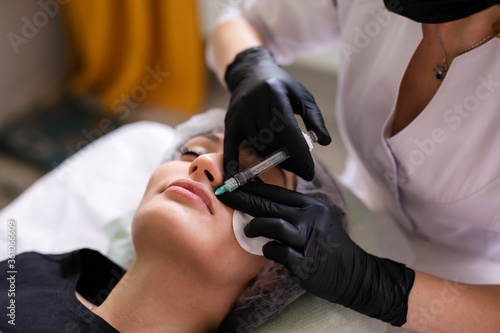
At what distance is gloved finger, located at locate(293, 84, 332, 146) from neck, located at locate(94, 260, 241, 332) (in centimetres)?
42

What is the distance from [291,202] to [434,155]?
38 centimetres

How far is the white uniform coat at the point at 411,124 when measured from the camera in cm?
107

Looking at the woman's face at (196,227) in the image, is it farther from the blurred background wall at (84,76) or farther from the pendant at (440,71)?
the blurred background wall at (84,76)

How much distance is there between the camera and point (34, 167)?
102 inches

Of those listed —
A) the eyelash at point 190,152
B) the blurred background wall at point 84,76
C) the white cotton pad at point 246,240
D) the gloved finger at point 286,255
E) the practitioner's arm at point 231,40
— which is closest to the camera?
the gloved finger at point 286,255

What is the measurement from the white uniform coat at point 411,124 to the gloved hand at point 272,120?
21 cm

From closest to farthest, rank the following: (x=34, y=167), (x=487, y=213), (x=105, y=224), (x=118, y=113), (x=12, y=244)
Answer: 1. (x=487, y=213)
2. (x=12, y=244)
3. (x=105, y=224)
4. (x=34, y=167)
5. (x=118, y=113)

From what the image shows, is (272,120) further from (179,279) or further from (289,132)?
(179,279)

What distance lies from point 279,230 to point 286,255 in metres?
0.05

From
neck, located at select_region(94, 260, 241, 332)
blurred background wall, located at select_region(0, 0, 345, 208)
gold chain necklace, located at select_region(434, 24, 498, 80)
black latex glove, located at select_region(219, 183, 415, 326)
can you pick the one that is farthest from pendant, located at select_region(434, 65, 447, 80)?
blurred background wall, located at select_region(0, 0, 345, 208)

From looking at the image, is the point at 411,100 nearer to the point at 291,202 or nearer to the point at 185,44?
the point at 291,202

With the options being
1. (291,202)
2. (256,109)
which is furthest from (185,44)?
(291,202)

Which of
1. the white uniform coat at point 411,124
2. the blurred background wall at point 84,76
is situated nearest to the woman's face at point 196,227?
the white uniform coat at point 411,124

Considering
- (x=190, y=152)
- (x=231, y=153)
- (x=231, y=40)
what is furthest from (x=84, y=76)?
(x=231, y=153)
